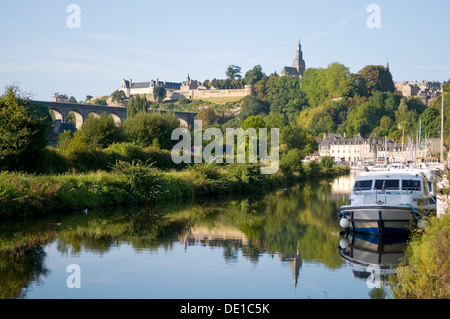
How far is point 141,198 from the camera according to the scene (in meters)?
25.4

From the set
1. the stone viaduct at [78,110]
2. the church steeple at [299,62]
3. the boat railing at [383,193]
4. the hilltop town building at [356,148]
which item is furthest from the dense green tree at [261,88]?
the boat railing at [383,193]

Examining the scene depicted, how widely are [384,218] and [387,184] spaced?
2.73 metres

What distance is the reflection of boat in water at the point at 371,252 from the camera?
12.9 meters

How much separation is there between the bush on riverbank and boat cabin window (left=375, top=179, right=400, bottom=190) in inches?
290

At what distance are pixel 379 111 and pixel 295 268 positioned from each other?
103982 mm

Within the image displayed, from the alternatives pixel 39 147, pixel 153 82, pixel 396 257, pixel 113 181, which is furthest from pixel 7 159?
pixel 153 82

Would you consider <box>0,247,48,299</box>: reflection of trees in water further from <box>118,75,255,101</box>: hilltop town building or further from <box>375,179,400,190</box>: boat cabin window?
<box>118,75,255,101</box>: hilltop town building

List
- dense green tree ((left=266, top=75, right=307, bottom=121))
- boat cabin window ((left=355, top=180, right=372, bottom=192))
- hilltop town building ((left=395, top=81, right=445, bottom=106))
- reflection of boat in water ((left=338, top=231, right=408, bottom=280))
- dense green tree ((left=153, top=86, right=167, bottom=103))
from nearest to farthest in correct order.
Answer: reflection of boat in water ((left=338, top=231, right=408, bottom=280)) < boat cabin window ((left=355, top=180, right=372, bottom=192)) < dense green tree ((left=266, top=75, right=307, bottom=121)) < hilltop town building ((left=395, top=81, right=445, bottom=106)) < dense green tree ((left=153, top=86, right=167, bottom=103))

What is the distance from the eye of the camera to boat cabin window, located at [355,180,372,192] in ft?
61.7

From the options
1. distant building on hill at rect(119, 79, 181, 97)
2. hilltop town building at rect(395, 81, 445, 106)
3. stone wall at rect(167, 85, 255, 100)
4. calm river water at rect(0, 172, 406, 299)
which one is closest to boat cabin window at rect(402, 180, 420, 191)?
calm river water at rect(0, 172, 406, 299)

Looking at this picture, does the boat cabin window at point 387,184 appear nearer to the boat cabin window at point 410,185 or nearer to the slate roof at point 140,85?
the boat cabin window at point 410,185

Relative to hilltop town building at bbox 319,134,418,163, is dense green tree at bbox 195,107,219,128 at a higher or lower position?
higher

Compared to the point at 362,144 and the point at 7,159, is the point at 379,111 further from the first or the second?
the point at 7,159

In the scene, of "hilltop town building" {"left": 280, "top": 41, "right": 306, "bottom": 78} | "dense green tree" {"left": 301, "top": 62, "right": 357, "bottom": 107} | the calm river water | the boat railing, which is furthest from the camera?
"hilltop town building" {"left": 280, "top": 41, "right": 306, "bottom": 78}
